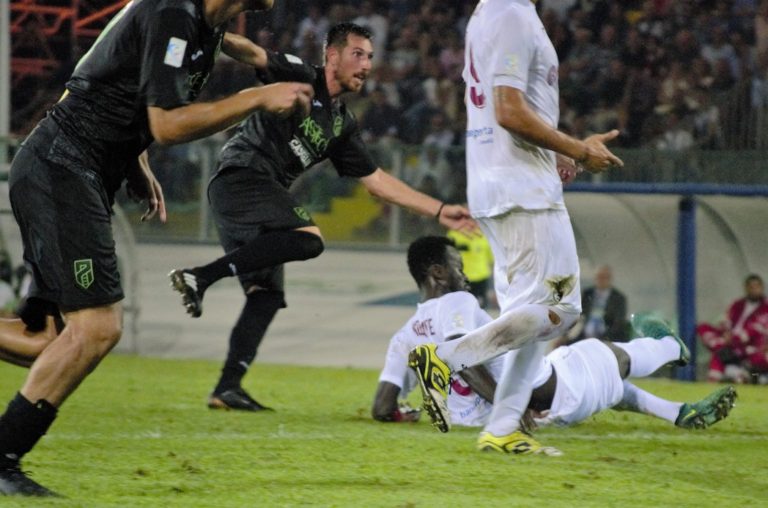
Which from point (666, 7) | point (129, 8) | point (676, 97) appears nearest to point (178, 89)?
point (129, 8)

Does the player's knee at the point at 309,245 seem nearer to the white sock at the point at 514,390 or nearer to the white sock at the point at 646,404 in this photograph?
the white sock at the point at 514,390

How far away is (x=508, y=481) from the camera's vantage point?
5.25 meters

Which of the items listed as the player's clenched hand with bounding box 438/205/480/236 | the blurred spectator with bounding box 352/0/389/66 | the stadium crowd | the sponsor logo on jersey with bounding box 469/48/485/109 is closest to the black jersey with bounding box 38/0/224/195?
the sponsor logo on jersey with bounding box 469/48/485/109

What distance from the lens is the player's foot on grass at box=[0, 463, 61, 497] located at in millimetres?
4672

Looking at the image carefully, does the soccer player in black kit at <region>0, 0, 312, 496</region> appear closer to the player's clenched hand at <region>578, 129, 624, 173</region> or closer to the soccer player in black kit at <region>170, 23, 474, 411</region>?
the player's clenched hand at <region>578, 129, 624, 173</region>

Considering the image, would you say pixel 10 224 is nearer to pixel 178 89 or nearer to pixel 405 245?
pixel 405 245

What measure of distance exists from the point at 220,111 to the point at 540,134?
1.55 meters

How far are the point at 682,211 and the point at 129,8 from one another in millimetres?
7156

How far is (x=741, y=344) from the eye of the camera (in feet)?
36.5

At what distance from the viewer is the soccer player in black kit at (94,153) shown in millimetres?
4602

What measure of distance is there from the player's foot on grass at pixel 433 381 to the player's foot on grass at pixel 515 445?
0.37m

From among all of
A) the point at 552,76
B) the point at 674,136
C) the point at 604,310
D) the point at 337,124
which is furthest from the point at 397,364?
the point at 674,136

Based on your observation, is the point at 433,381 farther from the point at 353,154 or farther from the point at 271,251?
the point at 353,154

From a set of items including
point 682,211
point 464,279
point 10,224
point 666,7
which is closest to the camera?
point 464,279
